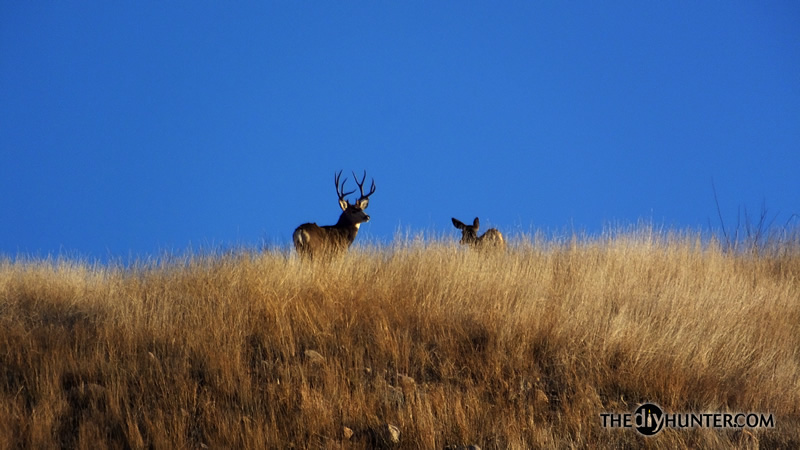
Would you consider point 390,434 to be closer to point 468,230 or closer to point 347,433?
point 347,433

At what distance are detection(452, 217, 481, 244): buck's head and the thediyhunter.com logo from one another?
7036 mm

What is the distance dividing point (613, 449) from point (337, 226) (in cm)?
818

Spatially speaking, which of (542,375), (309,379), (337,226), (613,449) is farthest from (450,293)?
(337,226)

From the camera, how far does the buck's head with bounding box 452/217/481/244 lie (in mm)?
14461

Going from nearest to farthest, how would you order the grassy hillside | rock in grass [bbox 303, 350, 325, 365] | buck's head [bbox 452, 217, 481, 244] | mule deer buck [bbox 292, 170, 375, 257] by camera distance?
the grassy hillside → rock in grass [bbox 303, 350, 325, 365] → mule deer buck [bbox 292, 170, 375, 257] → buck's head [bbox 452, 217, 481, 244]

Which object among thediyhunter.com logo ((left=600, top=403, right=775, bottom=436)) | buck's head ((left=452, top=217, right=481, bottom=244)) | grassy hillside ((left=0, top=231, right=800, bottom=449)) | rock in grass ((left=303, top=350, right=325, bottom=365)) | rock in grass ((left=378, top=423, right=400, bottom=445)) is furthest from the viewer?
buck's head ((left=452, top=217, right=481, bottom=244))

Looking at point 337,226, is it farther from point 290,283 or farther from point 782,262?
point 782,262

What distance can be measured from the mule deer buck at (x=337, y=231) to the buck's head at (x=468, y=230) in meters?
1.82

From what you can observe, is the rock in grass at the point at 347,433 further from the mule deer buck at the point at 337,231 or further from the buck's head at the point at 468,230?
the buck's head at the point at 468,230

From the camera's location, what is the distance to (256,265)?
1056 centimetres

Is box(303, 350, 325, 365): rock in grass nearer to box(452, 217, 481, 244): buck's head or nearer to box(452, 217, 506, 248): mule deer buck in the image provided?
box(452, 217, 506, 248): mule deer buck

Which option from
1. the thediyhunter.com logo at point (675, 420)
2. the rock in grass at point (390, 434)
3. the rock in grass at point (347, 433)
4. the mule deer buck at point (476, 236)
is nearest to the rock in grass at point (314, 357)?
the rock in grass at point (347, 433)

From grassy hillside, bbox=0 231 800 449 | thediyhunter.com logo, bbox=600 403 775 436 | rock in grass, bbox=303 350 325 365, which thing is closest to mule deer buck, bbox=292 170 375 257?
grassy hillside, bbox=0 231 800 449

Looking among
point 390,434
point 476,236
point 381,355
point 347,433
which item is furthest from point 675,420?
point 476,236
